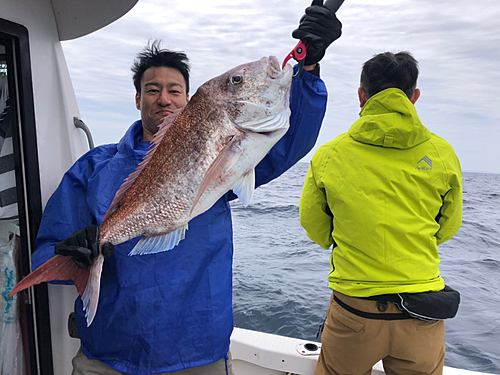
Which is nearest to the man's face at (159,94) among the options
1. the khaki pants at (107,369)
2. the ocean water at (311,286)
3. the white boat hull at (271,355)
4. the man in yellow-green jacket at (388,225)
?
the man in yellow-green jacket at (388,225)

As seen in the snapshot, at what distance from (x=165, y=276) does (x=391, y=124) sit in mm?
1530

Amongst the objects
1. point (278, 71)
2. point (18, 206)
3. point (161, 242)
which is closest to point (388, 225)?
point (278, 71)

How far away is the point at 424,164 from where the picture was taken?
2.04m

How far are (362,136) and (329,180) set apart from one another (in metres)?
0.34

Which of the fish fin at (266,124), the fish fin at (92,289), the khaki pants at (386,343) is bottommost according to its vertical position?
the khaki pants at (386,343)

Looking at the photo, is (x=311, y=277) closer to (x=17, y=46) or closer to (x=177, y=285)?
(x=177, y=285)

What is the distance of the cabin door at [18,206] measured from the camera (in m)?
2.03

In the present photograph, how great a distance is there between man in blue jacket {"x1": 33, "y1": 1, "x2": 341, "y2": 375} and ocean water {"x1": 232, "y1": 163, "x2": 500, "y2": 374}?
312cm

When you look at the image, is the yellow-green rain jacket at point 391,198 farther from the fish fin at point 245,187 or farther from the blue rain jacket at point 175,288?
the fish fin at point 245,187

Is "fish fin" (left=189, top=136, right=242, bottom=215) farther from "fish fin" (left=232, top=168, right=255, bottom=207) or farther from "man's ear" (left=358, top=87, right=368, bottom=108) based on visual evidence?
"man's ear" (left=358, top=87, right=368, bottom=108)

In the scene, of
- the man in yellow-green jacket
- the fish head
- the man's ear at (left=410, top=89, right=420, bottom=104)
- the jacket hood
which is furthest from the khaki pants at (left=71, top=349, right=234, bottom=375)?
the man's ear at (left=410, top=89, right=420, bottom=104)

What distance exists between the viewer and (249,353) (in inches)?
108

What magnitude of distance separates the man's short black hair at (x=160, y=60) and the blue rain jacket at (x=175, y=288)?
50cm

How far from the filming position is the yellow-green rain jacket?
6.55 feet
